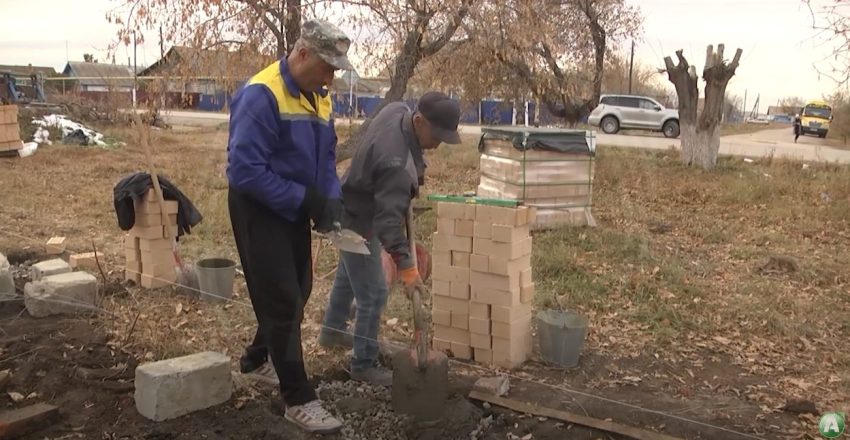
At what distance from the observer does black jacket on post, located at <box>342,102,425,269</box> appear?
3141 millimetres

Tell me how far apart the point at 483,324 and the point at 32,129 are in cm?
1629

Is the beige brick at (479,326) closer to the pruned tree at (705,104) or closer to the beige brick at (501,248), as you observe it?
the beige brick at (501,248)

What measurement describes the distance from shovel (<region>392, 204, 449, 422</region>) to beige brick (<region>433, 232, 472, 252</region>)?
0.80 m

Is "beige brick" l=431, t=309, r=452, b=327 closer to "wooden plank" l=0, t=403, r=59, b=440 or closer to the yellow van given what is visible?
"wooden plank" l=0, t=403, r=59, b=440

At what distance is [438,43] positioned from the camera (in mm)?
8297

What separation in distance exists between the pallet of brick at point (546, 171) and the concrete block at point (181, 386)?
15.5 feet

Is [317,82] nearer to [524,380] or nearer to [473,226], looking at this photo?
[473,226]

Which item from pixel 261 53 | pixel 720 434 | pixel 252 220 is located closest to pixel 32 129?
pixel 261 53

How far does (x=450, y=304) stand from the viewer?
4.19 m

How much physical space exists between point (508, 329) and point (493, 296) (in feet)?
0.66

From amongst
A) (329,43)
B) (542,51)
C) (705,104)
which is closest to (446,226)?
(329,43)

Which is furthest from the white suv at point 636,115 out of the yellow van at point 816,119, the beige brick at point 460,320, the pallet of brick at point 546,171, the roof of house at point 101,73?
the beige brick at point 460,320

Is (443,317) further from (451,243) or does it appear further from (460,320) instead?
(451,243)
